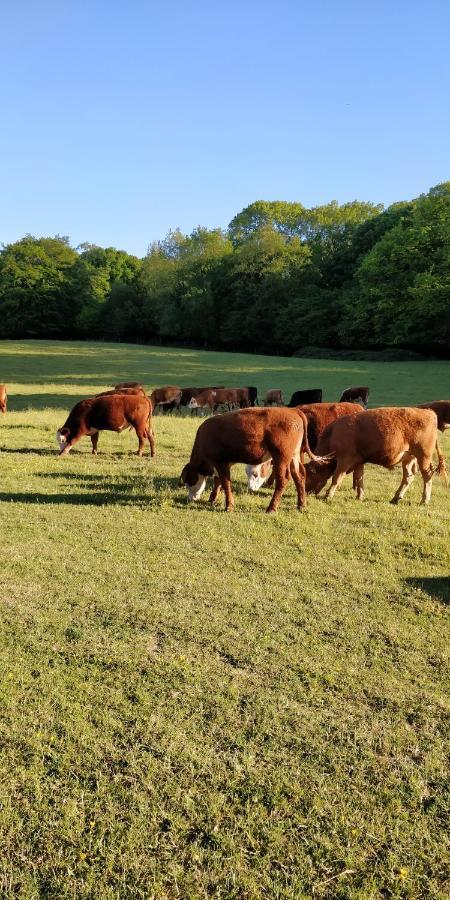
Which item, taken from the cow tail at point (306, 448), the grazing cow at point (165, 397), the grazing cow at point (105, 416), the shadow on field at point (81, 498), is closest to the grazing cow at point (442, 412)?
the cow tail at point (306, 448)

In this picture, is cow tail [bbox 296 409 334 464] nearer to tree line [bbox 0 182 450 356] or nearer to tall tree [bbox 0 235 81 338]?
tree line [bbox 0 182 450 356]

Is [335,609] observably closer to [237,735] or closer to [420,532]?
[237,735]

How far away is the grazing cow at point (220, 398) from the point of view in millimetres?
22984

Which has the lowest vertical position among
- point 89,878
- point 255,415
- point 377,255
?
point 89,878

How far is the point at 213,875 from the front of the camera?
293 cm

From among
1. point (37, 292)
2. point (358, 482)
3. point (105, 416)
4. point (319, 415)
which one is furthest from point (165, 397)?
point (37, 292)

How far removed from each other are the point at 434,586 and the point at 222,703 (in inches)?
125

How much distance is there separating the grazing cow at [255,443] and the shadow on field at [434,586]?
2789mm

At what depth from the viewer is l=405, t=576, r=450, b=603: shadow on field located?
604 cm

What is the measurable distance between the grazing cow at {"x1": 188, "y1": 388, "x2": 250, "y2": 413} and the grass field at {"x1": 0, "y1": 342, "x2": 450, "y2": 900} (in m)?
14.5

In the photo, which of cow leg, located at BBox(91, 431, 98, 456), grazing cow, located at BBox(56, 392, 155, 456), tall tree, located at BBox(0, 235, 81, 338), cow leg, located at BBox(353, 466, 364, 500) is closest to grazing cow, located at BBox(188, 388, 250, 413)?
cow leg, located at BBox(91, 431, 98, 456)

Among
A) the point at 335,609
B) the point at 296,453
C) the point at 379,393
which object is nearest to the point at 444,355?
the point at 379,393

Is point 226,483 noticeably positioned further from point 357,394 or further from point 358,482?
point 357,394

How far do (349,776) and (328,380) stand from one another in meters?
30.4
